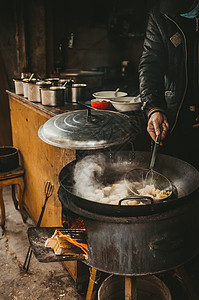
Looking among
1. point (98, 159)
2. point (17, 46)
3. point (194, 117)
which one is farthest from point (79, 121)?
point (17, 46)

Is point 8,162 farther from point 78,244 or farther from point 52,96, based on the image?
point 78,244

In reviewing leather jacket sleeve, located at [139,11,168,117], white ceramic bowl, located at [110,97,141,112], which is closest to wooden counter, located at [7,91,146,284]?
white ceramic bowl, located at [110,97,141,112]

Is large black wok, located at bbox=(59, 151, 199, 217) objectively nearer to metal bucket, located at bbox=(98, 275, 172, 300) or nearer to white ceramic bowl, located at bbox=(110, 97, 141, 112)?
white ceramic bowl, located at bbox=(110, 97, 141, 112)

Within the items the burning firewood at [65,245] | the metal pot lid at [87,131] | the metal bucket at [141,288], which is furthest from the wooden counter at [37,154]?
the metal bucket at [141,288]

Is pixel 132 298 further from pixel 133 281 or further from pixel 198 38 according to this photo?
pixel 198 38

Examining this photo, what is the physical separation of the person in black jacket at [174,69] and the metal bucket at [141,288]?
52.7 inches

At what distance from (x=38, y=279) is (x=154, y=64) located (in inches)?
108

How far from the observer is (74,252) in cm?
198

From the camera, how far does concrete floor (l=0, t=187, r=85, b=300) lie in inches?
114

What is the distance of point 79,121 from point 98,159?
51 centimetres

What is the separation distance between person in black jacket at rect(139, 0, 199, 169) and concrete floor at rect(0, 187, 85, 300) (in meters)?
1.93

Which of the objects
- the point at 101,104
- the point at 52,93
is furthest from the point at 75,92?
the point at 101,104

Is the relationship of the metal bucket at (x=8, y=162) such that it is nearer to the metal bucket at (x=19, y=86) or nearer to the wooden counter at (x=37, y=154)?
the wooden counter at (x=37, y=154)

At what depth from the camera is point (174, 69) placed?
264 centimetres
